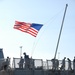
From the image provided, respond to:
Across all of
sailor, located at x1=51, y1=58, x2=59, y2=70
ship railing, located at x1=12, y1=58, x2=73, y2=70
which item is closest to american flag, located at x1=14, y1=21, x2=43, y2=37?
ship railing, located at x1=12, y1=58, x2=73, y2=70

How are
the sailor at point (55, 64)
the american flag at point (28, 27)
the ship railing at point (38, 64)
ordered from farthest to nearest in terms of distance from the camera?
the sailor at point (55, 64) < the american flag at point (28, 27) < the ship railing at point (38, 64)

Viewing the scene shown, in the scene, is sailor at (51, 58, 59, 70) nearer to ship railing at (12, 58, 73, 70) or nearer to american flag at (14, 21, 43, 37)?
ship railing at (12, 58, 73, 70)

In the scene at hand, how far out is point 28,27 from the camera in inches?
1480

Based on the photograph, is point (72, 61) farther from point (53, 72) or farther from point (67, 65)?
point (53, 72)

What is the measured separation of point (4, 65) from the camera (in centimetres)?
3506

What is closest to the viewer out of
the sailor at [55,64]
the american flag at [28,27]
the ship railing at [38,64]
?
the ship railing at [38,64]

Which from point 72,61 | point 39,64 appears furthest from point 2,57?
point 72,61

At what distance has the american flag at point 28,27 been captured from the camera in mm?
37250

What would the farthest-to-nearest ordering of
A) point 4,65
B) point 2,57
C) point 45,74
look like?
point 2,57 < point 45,74 < point 4,65

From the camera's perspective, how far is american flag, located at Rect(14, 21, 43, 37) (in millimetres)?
37250

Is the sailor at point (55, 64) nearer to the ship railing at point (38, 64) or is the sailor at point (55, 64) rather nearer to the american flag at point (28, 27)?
the ship railing at point (38, 64)

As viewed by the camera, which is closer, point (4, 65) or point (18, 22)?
point (4, 65)

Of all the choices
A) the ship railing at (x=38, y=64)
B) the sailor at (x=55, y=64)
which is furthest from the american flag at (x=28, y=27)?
the sailor at (x=55, y=64)

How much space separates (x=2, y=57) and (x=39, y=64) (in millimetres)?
4707
